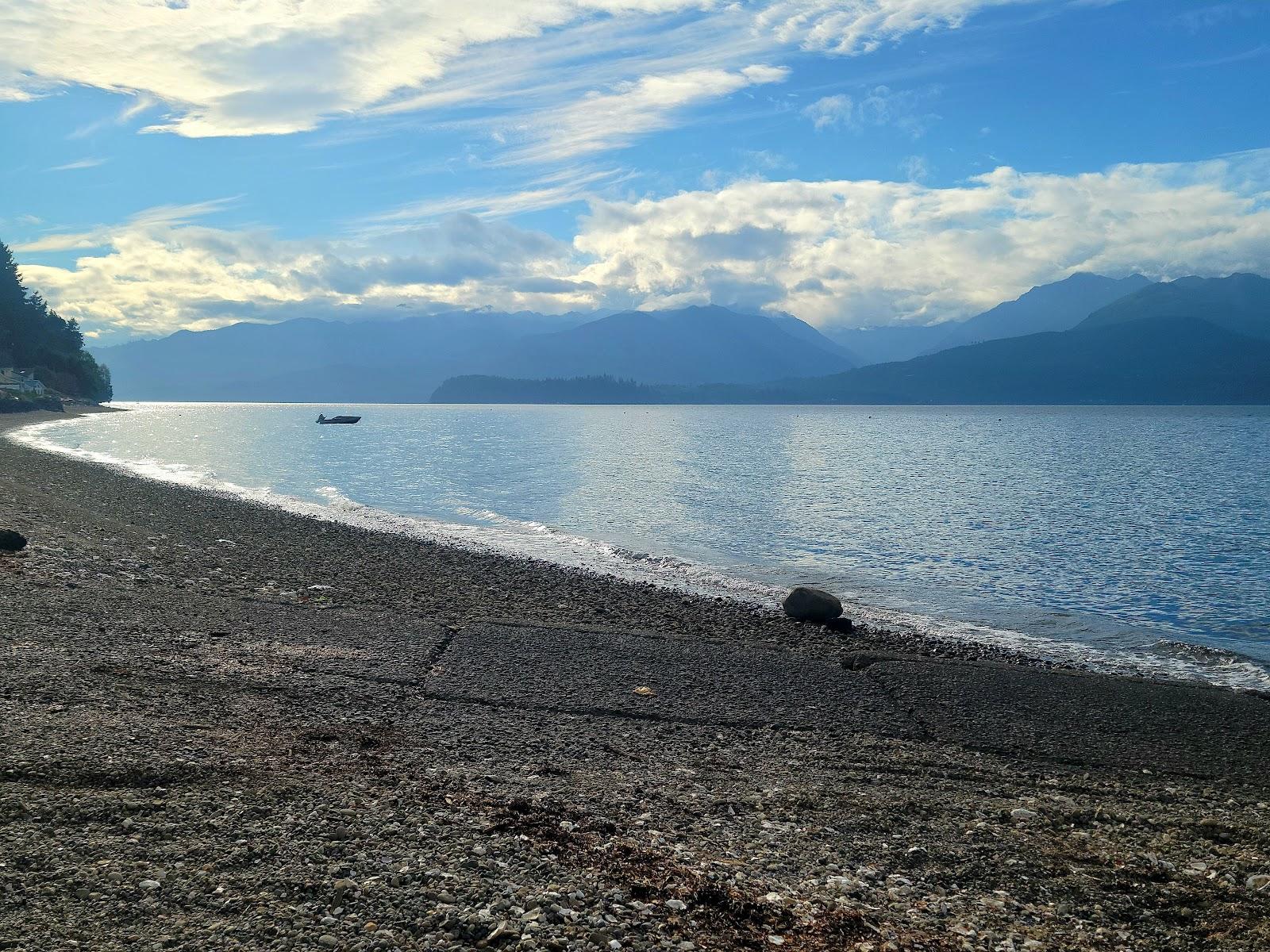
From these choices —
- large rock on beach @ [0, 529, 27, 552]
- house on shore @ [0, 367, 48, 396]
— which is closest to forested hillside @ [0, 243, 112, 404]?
house on shore @ [0, 367, 48, 396]

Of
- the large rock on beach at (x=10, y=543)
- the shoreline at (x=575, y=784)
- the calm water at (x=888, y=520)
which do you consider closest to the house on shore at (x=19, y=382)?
the calm water at (x=888, y=520)

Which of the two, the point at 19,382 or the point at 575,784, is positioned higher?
the point at 19,382

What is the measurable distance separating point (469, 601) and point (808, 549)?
1799 centimetres

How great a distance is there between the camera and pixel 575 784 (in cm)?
943

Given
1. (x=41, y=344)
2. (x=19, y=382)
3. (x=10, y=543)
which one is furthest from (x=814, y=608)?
(x=41, y=344)

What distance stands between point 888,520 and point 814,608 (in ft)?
85.2

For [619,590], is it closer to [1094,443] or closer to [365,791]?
[365,791]

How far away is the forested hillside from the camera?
5497 inches

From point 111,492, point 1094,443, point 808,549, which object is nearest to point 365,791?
point 808,549

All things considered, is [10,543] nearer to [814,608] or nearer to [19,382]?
[814,608]

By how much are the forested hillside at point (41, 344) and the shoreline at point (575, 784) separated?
15115 cm

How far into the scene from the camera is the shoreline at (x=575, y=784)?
6148 millimetres

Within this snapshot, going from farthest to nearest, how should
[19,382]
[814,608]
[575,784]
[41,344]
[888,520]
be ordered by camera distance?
[41,344], [19,382], [888,520], [814,608], [575,784]

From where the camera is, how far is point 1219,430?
158 metres
